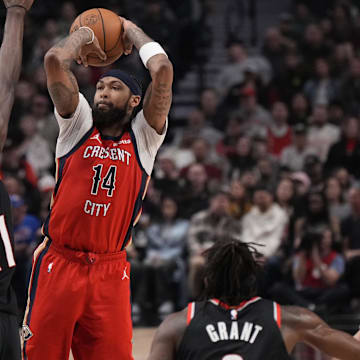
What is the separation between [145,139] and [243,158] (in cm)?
654

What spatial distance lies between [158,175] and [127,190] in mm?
6720

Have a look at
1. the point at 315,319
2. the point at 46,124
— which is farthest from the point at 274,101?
the point at 315,319

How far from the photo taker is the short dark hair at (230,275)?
4.06 metres

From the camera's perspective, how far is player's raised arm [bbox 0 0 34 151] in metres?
3.83

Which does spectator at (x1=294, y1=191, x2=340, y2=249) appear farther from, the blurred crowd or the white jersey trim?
the white jersey trim

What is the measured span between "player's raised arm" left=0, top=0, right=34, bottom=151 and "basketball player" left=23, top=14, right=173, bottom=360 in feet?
2.33

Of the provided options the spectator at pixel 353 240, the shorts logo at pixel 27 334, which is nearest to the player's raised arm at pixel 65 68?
the shorts logo at pixel 27 334

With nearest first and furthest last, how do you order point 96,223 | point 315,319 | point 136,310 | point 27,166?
point 315,319 < point 96,223 < point 136,310 < point 27,166

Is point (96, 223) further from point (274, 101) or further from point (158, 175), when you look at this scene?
point (274, 101)

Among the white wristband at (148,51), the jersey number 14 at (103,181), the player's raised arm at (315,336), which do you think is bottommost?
the player's raised arm at (315,336)

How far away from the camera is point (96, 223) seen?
4887mm

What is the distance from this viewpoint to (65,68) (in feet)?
15.7

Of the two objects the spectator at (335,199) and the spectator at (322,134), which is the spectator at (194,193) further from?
the spectator at (322,134)

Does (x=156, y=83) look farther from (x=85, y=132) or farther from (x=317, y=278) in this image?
(x=317, y=278)
